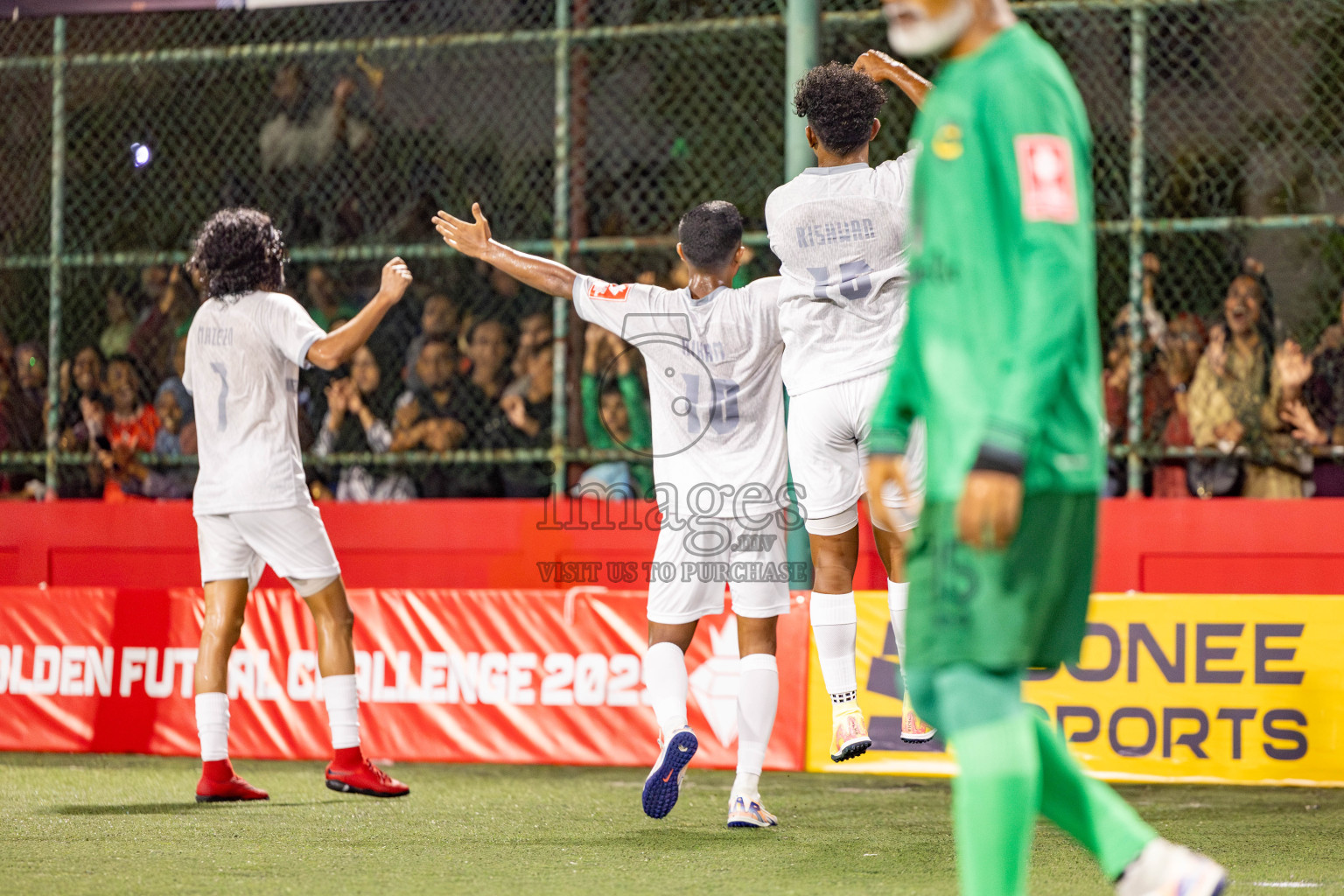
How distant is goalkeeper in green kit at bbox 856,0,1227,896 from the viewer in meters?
2.68

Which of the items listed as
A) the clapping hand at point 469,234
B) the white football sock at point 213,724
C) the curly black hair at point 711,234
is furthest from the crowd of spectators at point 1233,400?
the white football sock at point 213,724

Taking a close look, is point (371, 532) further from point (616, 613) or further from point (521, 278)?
point (521, 278)

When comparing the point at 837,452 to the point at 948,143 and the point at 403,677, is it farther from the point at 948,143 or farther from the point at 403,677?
the point at 403,677

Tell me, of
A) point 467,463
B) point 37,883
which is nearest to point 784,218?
point 37,883

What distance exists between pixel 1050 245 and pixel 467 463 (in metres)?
7.03

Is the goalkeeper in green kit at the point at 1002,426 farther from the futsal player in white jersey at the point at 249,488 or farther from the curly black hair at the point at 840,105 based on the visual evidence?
the futsal player in white jersey at the point at 249,488

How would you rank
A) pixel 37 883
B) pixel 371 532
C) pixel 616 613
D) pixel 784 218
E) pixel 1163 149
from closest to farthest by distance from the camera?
pixel 37 883, pixel 784 218, pixel 616 613, pixel 371 532, pixel 1163 149

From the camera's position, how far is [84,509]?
9469 millimetres

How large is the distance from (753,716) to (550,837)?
2.65 ft

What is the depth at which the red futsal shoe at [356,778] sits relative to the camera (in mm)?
6176

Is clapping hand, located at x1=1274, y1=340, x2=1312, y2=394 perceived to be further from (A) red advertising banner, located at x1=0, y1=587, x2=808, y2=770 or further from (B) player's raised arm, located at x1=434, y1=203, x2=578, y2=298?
(B) player's raised arm, located at x1=434, y1=203, x2=578, y2=298

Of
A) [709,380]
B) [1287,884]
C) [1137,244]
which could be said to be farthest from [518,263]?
[1137,244]

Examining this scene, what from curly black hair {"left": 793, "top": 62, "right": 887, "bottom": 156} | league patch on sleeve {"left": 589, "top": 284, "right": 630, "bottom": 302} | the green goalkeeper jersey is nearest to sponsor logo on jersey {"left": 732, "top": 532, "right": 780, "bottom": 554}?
league patch on sleeve {"left": 589, "top": 284, "right": 630, "bottom": 302}

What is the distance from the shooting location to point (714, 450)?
5.48 metres
